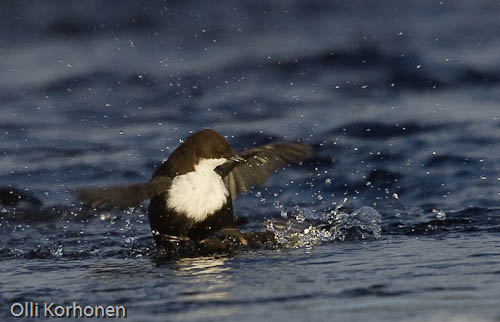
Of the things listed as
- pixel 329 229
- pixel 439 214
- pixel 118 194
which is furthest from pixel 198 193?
pixel 439 214

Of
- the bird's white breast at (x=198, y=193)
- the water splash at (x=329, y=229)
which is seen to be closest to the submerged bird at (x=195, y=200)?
the bird's white breast at (x=198, y=193)

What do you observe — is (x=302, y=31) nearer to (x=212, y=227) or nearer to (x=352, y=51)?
(x=352, y=51)

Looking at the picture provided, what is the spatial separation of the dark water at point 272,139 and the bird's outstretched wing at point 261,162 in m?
0.46

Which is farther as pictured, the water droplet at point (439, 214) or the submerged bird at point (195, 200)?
the water droplet at point (439, 214)

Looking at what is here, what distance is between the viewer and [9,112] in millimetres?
11484

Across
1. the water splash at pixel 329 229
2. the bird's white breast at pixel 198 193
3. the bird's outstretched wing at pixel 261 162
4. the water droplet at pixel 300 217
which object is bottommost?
the water splash at pixel 329 229

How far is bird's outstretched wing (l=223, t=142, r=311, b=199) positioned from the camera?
22.8 ft

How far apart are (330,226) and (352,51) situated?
227 inches

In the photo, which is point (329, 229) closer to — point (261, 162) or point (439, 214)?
point (261, 162)

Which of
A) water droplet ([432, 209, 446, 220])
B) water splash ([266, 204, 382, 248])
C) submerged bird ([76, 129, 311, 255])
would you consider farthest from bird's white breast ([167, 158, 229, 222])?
water droplet ([432, 209, 446, 220])

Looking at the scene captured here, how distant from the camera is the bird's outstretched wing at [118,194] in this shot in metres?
5.79

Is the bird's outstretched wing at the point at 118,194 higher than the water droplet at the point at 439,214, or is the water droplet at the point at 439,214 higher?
the bird's outstretched wing at the point at 118,194

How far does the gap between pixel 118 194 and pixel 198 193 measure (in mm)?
669

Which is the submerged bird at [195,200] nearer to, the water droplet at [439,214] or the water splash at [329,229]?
the water splash at [329,229]
